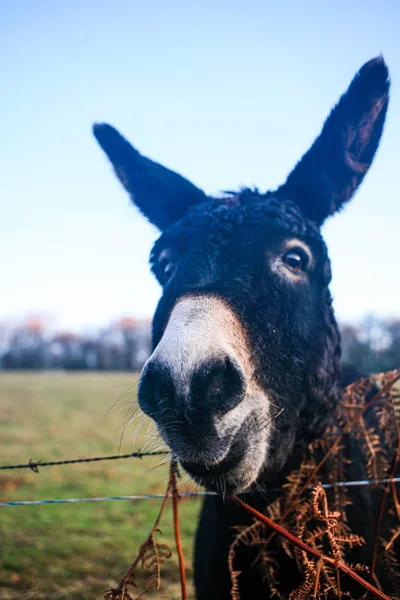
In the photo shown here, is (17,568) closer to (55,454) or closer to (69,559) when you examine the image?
(69,559)

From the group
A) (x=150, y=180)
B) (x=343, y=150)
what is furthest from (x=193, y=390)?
(x=150, y=180)

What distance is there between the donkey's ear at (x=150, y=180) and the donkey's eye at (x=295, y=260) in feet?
3.27

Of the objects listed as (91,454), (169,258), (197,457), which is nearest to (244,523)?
(197,457)

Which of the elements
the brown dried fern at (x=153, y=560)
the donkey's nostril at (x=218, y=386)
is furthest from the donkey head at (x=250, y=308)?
the brown dried fern at (x=153, y=560)

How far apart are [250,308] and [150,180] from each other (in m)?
1.66

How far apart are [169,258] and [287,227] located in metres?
0.78

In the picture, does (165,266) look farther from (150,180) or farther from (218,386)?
(218,386)

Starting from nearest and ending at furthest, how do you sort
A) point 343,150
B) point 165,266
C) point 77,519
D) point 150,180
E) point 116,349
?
1. point 343,150
2. point 165,266
3. point 150,180
4. point 77,519
5. point 116,349

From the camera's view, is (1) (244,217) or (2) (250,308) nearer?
(2) (250,308)

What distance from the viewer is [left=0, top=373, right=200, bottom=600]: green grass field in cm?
505

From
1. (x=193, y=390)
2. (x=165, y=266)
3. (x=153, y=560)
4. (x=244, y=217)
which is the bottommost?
(x=153, y=560)

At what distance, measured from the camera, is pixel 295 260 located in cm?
252

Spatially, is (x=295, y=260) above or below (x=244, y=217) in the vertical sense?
below

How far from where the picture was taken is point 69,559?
5871 mm
